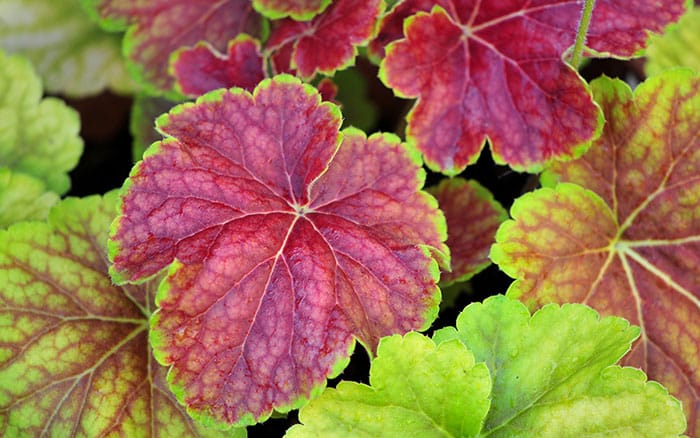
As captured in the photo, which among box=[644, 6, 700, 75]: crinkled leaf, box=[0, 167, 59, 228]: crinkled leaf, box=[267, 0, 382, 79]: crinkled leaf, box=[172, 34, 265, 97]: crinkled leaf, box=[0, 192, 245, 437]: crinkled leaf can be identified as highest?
box=[267, 0, 382, 79]: crinkled leaf

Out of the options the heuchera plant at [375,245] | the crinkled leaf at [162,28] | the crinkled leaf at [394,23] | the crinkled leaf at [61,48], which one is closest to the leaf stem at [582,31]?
the heuchera plant at [375,245]

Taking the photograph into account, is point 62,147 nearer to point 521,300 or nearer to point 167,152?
point 167,152

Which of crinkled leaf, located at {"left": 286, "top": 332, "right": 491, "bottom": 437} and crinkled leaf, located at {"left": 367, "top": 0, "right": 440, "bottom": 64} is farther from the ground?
crinkled leaf, located at {"left": 367, "top": 0, "right": 440, "bottom": 64}

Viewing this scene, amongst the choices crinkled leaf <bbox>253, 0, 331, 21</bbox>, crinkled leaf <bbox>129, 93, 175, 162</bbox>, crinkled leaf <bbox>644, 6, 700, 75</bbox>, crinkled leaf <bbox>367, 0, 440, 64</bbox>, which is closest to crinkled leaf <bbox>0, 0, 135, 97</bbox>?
crinkled leaf <bbox>129, 93, 175, 162</bbox>

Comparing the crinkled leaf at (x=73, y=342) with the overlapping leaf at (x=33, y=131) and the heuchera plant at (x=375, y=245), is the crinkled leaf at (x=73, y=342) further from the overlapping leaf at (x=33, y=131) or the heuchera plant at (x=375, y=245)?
the overlapping leaf at (x=33, y=131)

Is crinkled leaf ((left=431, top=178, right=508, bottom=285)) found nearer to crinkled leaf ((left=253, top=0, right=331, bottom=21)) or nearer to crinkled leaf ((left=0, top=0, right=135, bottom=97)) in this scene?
crinkled leaf ((left=253, top=0, right=331, bottom=21))

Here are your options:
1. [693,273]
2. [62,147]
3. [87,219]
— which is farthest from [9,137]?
[693,273]
